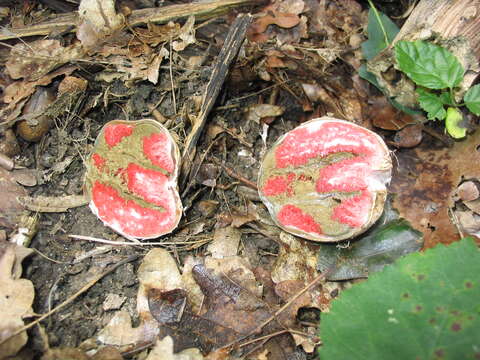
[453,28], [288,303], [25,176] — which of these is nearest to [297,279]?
[288,303]

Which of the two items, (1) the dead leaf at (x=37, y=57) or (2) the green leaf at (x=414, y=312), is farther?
(1) the dead leaf at (x=37, y=57)

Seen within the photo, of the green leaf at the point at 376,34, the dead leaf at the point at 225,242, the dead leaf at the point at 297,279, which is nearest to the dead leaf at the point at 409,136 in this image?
the green leaf at the point at 376,34

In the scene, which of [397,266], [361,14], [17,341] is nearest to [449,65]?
[361,14]

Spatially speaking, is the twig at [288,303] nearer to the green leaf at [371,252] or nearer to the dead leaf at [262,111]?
the green leaf at [371,252]

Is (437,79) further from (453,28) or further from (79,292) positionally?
(79,292)

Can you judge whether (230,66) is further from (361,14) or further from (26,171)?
(26,171)

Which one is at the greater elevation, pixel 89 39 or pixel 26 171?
pixel 89 39
